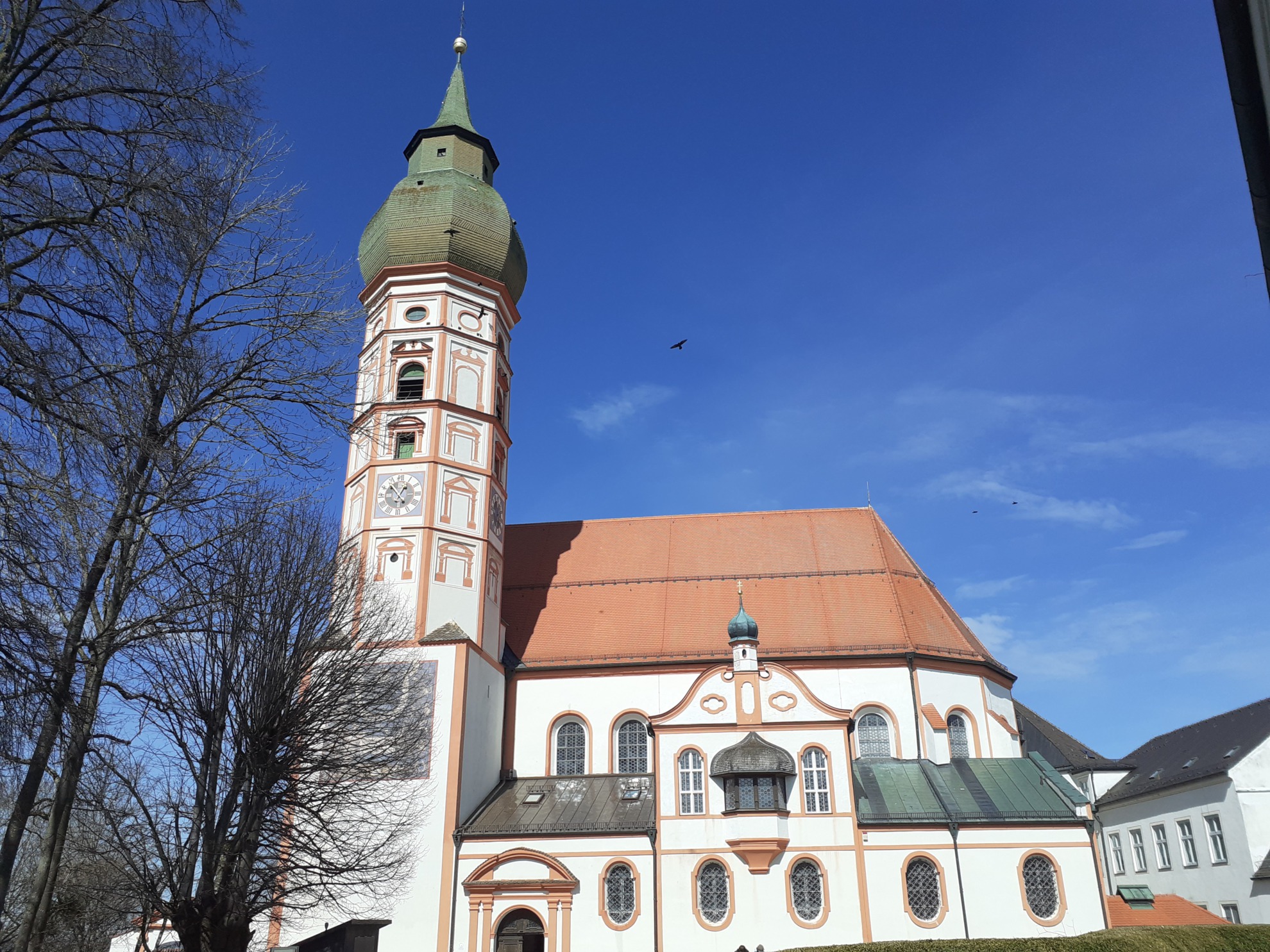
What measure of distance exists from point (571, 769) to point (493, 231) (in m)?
17.2

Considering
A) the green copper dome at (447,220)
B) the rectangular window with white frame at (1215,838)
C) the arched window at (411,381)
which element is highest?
the green copper dome at (447,220)

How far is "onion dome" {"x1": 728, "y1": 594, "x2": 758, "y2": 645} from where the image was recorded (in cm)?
2945

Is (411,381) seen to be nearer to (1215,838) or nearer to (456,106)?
(456,106)

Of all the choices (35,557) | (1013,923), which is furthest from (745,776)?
(35,557)

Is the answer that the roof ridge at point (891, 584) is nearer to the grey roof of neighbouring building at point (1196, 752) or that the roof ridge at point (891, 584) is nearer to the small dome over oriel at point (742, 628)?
the small dome over oriel at point (742, 628)

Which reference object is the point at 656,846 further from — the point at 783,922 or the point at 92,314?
the point at 92,314

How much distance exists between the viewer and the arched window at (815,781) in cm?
2691

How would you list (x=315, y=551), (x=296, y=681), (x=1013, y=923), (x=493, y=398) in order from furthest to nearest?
(x=493, y=398) < (x=1013, y=923) < (x=315, y=551) < (x=296, y=681)

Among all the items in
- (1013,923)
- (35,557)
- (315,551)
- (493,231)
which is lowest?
(1013,923)

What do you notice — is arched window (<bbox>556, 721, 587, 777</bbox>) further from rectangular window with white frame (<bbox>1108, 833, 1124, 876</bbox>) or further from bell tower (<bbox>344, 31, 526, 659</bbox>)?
rectangular window with white frame (<bbox>1108, 833, 1124, 876</bbox>)

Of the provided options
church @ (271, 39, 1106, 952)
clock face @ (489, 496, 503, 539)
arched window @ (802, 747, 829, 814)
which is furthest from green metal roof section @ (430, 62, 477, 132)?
arched window @ (802, 747, 829, 814)

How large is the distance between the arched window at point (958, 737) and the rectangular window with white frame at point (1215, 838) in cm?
1128

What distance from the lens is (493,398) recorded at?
1272 inches

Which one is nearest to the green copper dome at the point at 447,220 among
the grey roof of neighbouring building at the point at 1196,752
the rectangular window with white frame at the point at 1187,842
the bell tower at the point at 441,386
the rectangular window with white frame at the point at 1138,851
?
the bell tower at the point at 441,386
